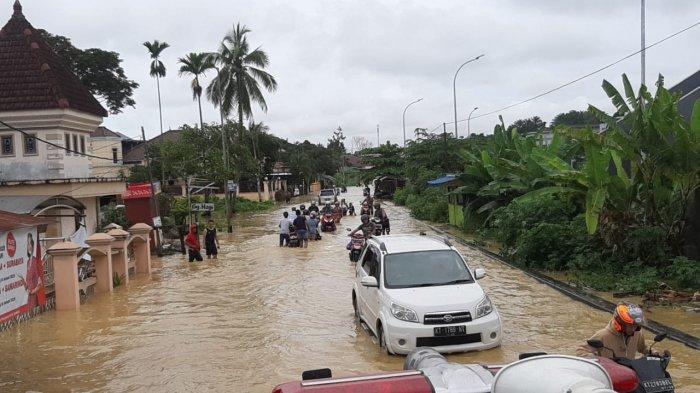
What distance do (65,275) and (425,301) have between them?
8778 millimetres

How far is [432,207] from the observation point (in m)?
36.2

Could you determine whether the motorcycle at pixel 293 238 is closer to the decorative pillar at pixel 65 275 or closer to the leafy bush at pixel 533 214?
the leafy bush at pixel 533 214

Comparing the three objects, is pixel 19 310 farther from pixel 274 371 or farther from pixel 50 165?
pixel 50 165

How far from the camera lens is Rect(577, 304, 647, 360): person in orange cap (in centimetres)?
556

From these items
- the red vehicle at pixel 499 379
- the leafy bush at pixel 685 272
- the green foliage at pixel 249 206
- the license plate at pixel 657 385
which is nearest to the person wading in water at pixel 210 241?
the leafy bush at pixel 685 272

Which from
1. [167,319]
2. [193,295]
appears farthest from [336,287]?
[167,319]

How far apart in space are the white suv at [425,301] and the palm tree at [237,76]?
37.8m

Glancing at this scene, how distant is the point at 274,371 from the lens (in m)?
8.87

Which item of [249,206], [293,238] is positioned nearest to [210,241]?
[293,238]

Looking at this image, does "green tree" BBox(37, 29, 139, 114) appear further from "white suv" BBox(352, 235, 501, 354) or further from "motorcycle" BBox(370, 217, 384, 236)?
"white suv" BBox(352, 235, 501, 354)

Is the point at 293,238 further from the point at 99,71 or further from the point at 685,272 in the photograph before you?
the point at 99,71

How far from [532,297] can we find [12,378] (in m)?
9.90

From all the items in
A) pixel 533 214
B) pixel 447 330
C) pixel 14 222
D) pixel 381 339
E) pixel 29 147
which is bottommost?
pixel 381 339

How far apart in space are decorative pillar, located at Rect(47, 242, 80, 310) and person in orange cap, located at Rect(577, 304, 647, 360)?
11.3 m
